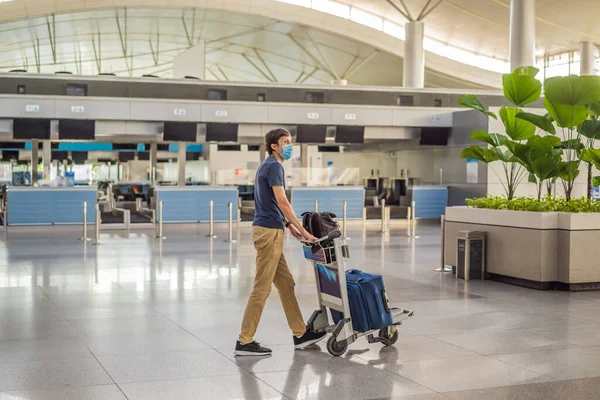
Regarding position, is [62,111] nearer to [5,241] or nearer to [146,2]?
[5,241]

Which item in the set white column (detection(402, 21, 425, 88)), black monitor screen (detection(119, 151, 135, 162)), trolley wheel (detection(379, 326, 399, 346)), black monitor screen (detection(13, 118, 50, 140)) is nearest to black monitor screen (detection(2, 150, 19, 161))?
black monitor screen (detection(119, 151, 135, 162))

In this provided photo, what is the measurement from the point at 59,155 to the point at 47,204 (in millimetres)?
13465

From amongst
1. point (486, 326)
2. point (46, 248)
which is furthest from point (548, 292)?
point (46, 248)

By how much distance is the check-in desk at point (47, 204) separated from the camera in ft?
69.2

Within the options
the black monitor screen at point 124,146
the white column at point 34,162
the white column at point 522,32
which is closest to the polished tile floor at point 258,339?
the white column at point 34,162

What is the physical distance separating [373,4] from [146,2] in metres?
13.2

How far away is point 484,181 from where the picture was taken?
78.4ft

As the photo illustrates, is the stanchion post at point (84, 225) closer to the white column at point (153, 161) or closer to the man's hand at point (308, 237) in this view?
the white column at point (153, 161)

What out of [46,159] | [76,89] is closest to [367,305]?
[76,89]

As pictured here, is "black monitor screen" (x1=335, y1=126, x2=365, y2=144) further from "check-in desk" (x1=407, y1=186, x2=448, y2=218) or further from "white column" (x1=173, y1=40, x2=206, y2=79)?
"white column" (x1=173, y1=40, x2=206, y2=79)

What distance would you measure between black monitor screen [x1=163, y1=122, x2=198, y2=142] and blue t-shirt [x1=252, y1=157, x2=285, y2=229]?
17.4m

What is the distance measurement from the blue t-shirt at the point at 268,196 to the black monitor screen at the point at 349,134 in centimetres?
1925

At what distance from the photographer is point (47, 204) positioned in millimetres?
21453

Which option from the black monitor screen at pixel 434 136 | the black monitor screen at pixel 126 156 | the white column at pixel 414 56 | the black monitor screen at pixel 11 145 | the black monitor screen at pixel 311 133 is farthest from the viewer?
the white column at pixel 414 56
